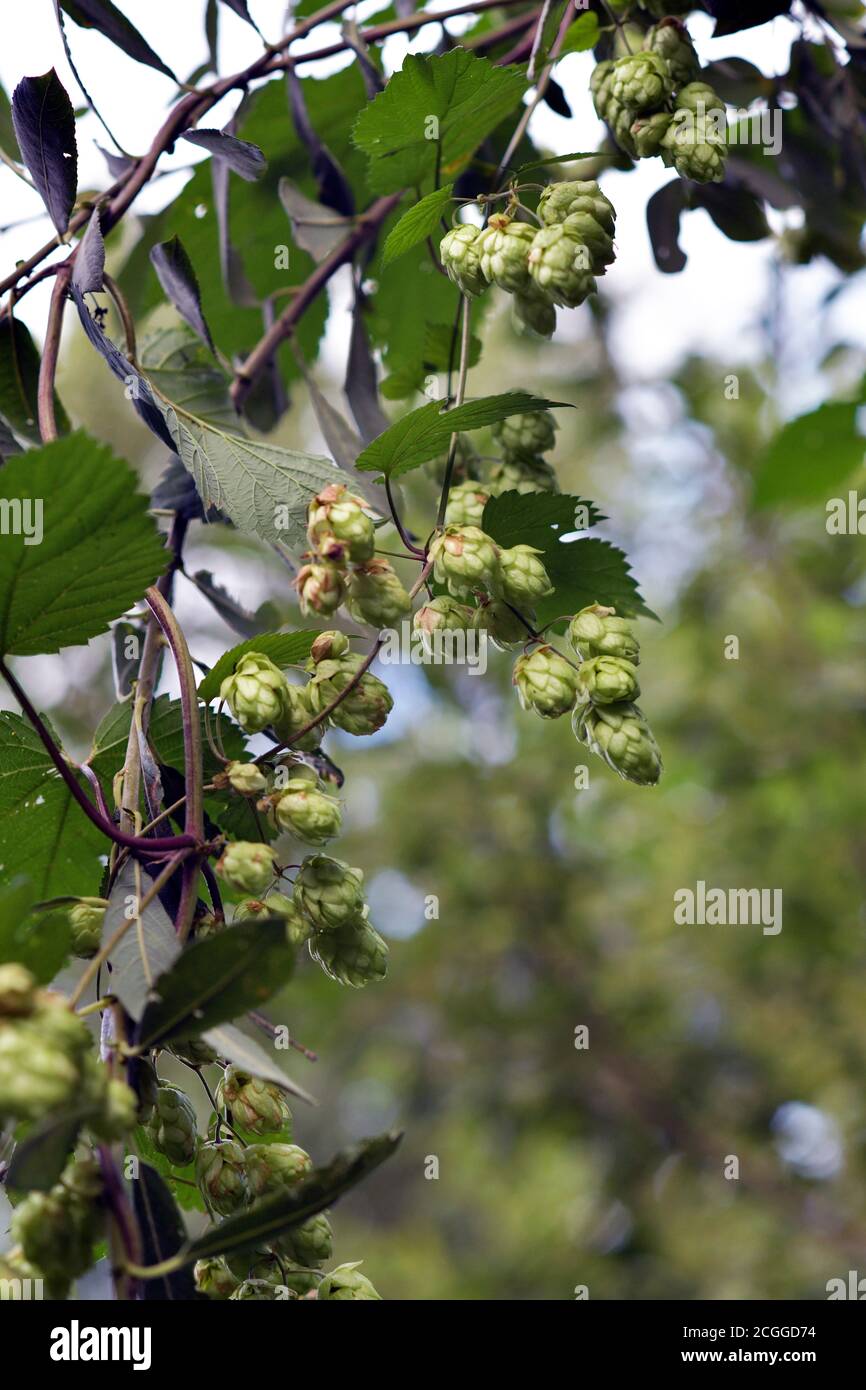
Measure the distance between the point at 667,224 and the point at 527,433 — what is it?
30 centimetres

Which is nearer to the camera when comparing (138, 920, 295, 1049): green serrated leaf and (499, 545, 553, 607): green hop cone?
(138, 920, 295, 1049): green serrated leaf

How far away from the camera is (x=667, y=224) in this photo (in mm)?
885

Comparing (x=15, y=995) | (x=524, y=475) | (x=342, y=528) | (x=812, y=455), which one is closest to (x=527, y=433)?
(x=524, y=475)

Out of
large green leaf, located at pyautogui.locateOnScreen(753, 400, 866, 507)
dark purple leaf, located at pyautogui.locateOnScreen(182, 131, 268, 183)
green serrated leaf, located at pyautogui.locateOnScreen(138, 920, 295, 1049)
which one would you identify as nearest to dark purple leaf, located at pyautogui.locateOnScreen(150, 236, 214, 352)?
dark purple leaf, located at pyautogui.locateOnScreen(182, 131, 268, 183)

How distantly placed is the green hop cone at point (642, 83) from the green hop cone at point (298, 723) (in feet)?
1.21

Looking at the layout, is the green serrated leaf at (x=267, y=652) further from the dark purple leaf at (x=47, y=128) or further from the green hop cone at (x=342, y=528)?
the dark purple leaf at (x=47, y=128)

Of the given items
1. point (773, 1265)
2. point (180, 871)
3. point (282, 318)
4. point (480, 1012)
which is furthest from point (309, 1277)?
point (480, 1012)

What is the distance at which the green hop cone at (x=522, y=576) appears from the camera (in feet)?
1.73

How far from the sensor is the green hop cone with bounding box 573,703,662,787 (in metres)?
0.53

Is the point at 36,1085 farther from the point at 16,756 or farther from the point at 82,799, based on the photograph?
the point at 16,756

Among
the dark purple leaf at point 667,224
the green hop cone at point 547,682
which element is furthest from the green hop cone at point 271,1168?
the dark purple leaf at point 667,224

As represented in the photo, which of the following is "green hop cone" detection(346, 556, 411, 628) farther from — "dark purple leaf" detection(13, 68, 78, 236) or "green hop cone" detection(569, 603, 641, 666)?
"dark purple leaf" detection(13, 68, 78, 236)

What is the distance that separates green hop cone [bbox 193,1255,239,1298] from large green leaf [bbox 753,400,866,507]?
100cm

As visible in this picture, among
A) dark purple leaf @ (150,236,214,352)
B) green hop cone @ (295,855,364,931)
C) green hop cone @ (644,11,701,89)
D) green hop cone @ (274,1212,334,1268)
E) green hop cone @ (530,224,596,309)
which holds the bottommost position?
green hop cone @ (274,1212,334,1268)
